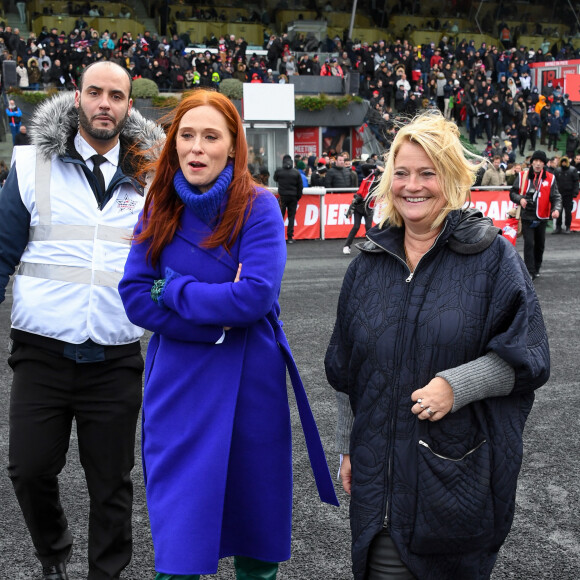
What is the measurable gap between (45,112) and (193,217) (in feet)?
3.16

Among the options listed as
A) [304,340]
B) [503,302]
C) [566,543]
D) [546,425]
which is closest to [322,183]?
[304,340]

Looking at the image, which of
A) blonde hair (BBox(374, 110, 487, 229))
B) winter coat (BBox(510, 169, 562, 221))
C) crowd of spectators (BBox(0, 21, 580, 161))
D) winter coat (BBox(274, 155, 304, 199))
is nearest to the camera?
blonde hair (BBox(374, 110, 487, 229))

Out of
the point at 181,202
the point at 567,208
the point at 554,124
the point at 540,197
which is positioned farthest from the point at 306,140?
the point at 181,202

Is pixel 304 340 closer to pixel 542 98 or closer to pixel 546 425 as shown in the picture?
pixel 546 425

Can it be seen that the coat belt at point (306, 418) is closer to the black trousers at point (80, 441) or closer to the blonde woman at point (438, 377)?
the blonde woman at point (438, 377)

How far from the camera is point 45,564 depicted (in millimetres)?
3174

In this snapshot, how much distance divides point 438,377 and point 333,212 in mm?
15458

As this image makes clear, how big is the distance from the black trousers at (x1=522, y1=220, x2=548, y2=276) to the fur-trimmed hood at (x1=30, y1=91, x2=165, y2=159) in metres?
9.07

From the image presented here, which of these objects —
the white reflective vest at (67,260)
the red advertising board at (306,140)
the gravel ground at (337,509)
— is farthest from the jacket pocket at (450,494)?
the red advertising board at (306,140)

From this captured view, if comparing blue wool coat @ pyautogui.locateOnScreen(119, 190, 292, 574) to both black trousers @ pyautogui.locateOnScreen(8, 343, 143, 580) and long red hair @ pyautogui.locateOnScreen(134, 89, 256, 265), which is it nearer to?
long red hair @ pyautogui.locateOnScreen(134, 89, 256, 265)

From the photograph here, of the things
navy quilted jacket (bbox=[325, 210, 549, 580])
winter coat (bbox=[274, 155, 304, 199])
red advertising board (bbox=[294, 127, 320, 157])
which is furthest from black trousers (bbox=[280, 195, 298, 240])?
navy quilted jacket (bbox=[325, 210, 549, 580])

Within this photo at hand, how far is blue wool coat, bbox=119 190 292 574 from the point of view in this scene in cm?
247

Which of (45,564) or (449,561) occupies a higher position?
(449,561)

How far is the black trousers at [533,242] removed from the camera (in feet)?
37.7
